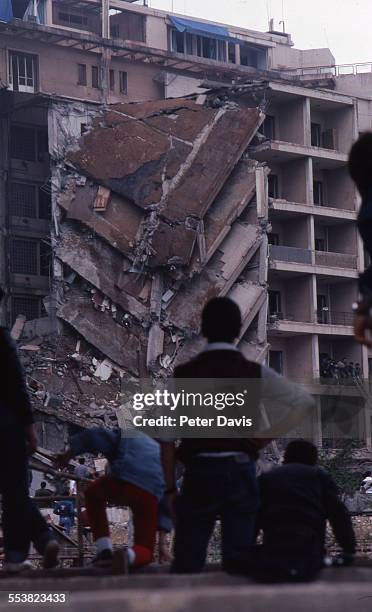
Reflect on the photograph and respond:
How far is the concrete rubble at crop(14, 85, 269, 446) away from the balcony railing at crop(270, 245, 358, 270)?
2.63 meters

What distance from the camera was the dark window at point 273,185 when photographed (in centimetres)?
4931

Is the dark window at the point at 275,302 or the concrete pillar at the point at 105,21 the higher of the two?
the concrete pillar at the point at 105,21

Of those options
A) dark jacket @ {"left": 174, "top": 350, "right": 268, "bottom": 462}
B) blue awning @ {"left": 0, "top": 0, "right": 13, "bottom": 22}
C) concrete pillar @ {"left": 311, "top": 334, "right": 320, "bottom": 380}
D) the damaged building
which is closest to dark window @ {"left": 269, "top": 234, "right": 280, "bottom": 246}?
the damaged building

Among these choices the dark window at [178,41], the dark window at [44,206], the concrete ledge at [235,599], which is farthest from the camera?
the dark window at [178,41]

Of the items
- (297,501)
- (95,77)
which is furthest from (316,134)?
(297,501)

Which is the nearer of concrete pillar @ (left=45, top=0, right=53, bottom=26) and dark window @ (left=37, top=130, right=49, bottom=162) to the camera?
dark window @ (left=37, top=130, right=49, bottom=162)

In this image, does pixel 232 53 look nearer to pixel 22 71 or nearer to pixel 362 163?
pixel 22 71

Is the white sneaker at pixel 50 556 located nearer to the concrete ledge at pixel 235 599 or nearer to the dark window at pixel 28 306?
Result: the concrete ledge at pixel 235 599

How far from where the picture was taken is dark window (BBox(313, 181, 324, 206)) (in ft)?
166

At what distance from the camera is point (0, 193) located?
149 ft

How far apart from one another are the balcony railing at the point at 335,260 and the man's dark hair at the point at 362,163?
42.1 metres

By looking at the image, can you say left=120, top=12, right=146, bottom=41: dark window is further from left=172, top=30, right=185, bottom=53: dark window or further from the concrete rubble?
the concrete rubble

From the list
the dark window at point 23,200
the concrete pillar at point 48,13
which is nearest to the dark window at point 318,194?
the dark window at point 23,200

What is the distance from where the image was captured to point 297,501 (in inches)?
239
